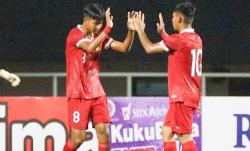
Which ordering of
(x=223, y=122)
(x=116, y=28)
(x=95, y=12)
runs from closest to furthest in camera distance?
(x=95, y=12) → (x=223, y=122) → (x=116, y=28)

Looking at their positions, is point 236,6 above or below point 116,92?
above

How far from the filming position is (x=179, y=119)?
916 cm

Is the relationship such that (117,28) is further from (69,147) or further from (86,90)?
(69,147)

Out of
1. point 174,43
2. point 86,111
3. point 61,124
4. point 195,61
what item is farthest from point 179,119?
point 61,124

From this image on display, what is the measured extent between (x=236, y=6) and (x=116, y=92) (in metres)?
2.21

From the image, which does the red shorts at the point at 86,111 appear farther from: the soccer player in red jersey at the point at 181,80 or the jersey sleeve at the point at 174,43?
the jersey sleeve at the point at 174,43

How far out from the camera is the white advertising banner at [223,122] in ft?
35.1

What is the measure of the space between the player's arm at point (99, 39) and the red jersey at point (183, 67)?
580mm

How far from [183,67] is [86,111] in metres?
1.18

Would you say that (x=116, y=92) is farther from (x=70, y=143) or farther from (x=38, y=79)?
(x=70, y=143)

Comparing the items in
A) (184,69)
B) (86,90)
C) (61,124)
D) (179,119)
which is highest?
(184,69)

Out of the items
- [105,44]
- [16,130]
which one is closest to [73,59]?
[105,44]

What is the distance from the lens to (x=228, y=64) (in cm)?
1341

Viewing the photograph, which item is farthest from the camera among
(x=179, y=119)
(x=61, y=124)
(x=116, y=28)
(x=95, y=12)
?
(x=116, y=28)
